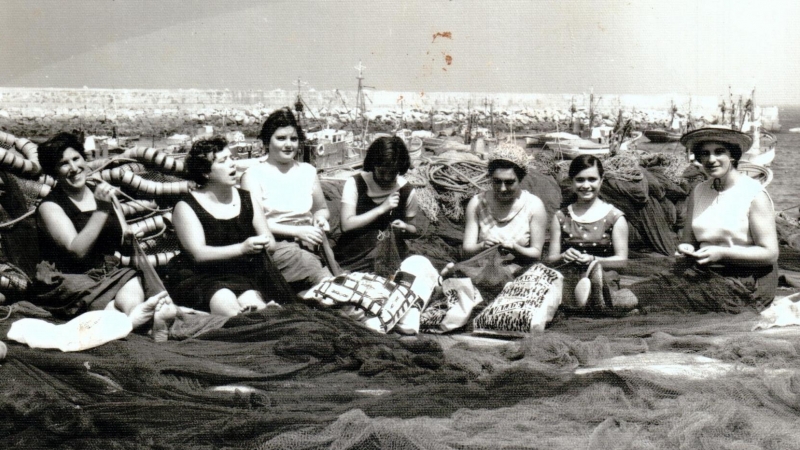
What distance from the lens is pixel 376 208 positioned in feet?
16.2

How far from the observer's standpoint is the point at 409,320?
4176mm

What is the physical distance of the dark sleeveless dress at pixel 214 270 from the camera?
4.21m

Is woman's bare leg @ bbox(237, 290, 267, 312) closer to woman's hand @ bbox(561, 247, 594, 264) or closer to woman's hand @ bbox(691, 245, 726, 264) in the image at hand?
woman's hand @ bbox(561, 247, 594, 264)

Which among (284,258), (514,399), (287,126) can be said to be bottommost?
(514,399)

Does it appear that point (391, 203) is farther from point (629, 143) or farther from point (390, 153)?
point (629, 143)

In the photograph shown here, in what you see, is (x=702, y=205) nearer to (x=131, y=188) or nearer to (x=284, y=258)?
(x=284, y=258)

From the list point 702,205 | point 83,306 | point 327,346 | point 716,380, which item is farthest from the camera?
point 702,205

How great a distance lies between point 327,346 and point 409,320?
71 centimetres

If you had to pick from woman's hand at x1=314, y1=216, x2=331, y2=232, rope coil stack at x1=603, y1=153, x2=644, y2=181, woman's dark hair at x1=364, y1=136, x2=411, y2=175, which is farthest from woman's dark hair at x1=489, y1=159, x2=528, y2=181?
rope coil stack at x1=603, y1=153, x2=644, y2=181

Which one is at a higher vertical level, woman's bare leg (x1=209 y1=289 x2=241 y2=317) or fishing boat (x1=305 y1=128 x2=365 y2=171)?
woman's bare leg (x1=209 y1=289 x2=241 y2=317)

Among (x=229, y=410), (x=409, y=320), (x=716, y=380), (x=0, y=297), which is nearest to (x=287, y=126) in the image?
(x=409, y=320)

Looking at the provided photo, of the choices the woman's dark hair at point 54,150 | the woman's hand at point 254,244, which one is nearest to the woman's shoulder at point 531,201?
the woman's hand at point 254,244

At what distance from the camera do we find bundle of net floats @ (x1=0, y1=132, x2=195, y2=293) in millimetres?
4352

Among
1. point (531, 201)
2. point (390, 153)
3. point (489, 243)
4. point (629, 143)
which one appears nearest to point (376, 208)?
point (390, 153)
